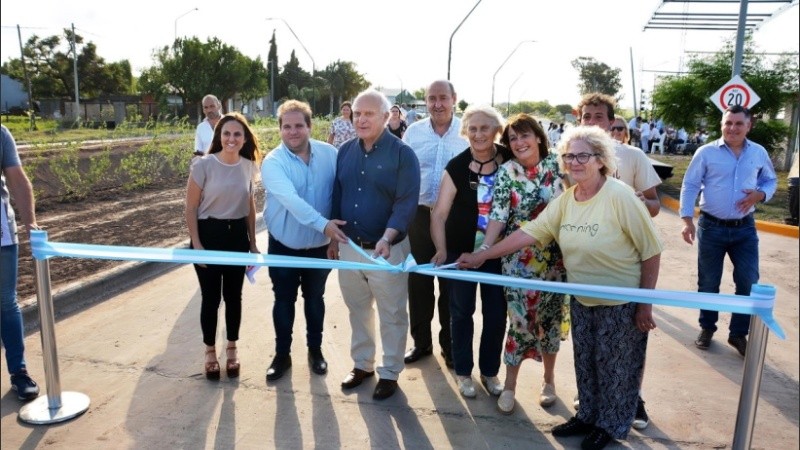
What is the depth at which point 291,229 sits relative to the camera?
13.8 feet

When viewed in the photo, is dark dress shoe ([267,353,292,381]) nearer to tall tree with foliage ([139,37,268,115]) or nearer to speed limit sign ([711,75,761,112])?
speed limit sign ([711,75,761,112])

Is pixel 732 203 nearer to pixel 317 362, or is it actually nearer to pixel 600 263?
pixel 600 263

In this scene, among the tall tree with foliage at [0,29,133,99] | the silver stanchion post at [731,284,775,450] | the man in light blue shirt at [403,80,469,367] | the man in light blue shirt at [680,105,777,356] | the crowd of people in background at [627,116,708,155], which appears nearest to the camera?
the silver stanchion post at [731,284,775,450]

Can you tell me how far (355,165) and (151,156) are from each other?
36.3ft

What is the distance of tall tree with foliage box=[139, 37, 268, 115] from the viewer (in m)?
50.6

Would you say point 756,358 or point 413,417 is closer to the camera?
point 756,358

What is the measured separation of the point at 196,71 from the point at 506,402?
52.3 m

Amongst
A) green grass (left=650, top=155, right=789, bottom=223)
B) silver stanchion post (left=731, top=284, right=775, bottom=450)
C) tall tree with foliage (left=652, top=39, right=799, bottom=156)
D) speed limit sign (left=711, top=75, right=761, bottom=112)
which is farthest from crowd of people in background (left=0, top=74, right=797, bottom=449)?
tall tree with foliage (left=652, top=39, right=799, bottom=156)

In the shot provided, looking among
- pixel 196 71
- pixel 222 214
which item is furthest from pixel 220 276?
pixel 196 71

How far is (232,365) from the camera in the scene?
4340mm

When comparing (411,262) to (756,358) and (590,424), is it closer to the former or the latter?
(590,424)

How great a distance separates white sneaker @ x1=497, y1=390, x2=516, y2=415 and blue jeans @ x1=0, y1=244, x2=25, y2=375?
3.04 meters

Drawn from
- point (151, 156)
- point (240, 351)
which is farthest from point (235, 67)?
point (240, 351)

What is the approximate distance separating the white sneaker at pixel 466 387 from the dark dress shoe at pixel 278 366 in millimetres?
1238
